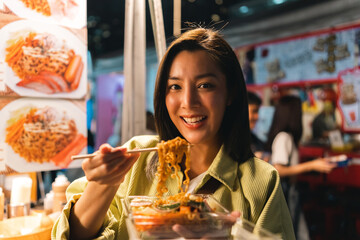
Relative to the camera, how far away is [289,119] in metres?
4.63

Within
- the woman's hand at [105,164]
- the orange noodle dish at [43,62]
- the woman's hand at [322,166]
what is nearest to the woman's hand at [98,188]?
the woman's hand at [105,164]

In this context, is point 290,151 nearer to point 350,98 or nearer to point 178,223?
point 350,98

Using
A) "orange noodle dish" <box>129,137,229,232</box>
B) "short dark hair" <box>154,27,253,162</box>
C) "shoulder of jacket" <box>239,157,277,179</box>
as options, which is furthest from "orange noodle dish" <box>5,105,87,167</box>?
"shoulder of jacket" <box>239,157,277,179</box>

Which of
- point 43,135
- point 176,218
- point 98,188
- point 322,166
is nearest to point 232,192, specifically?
point 176,218

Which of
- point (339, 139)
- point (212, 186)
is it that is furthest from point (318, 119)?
point (212, 186)

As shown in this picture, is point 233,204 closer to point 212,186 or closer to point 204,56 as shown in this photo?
point 212,186

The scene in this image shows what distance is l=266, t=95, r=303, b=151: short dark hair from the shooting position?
459 centimetres

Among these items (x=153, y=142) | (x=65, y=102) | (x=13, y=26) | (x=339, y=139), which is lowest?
(x=339, y=139)

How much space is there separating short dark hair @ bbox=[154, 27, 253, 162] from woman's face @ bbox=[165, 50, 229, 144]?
0.06 m

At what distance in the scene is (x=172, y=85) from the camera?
5.89 ft

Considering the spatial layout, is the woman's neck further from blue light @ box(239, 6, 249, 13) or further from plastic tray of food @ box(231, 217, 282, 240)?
blue light @ box(239, 6, 249, 13)

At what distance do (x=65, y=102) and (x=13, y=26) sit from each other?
66cm

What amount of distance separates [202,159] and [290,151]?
2997mm

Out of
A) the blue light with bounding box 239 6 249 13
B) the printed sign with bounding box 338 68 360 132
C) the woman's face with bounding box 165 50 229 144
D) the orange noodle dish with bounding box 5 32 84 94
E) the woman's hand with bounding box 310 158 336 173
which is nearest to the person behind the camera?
the woman's face with bounding box 165 50 229 144
